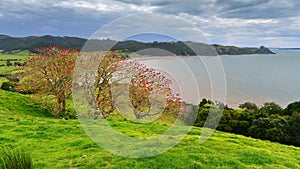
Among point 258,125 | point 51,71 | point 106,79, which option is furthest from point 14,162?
point 258,125

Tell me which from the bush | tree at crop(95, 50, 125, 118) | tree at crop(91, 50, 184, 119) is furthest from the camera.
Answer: tree at crop(95, 50, 125, 118)

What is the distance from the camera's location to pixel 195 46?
1202 centimetres

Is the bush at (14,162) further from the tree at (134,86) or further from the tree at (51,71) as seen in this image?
the tree at (51,71)

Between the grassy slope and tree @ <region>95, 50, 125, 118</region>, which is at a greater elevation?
tree @ <region>95, 50, 125, 118</region>

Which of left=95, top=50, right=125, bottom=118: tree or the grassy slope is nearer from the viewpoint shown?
the grassy slope

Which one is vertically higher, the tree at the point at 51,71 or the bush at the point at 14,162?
the tree at the point at 51,71

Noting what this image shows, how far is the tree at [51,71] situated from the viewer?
17969 millimetres

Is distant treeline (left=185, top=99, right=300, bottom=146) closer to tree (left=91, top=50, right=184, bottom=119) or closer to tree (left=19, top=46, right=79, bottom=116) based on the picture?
tree (left=91, top=50, right=184, bottom=119)

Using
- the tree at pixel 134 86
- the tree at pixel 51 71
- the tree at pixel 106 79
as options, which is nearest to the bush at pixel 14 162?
the tree at pixel 134 86

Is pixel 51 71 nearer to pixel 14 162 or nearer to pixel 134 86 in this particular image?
pixel 134 86

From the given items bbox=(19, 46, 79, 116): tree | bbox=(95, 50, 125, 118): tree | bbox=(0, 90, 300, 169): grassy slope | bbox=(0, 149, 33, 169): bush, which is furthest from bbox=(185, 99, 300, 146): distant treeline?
bbox=(0, 149, 33, 169): bush

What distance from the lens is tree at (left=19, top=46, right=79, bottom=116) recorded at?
17969mm

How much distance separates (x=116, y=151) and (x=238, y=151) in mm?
4957

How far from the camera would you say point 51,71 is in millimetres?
17906
